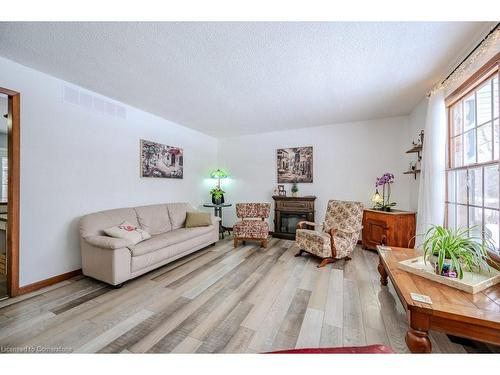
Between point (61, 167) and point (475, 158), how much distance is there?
4.60 metres

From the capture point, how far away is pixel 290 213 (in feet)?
14.1

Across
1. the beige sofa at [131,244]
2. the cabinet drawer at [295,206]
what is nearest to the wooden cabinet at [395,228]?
the cabinet drawer at [295,206]

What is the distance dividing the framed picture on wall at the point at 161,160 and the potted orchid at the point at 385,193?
3.88 m

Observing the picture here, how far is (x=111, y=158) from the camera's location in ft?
9.70

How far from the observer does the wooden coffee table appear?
1088mm

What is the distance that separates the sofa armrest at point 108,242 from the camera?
7.11 feet

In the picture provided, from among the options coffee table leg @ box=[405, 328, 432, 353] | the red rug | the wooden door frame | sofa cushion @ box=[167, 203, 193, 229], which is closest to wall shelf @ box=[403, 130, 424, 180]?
coffee table leg @ box=[405, 328, 432, 353]

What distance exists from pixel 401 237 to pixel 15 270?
495cm

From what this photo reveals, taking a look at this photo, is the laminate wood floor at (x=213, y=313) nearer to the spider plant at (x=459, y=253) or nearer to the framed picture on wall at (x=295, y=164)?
the spider plant at (x=459, y=253)

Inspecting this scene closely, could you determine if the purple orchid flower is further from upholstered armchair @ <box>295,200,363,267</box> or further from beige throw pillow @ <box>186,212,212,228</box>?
beige throw pillow @ <box>186,212,212,228</box>

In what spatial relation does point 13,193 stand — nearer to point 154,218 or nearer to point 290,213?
point 154,218
